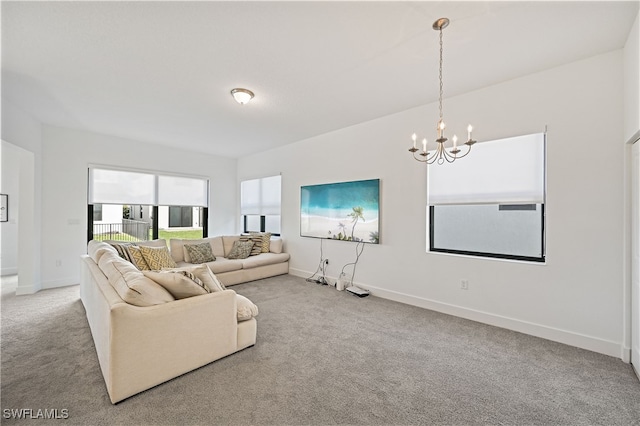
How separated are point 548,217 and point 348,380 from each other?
2539 millimetres

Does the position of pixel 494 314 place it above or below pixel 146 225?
below

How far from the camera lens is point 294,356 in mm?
2297

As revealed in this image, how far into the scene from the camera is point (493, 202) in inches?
118

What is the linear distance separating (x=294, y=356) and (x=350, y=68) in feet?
9.23

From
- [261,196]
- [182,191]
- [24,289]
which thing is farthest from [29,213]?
[261,196]

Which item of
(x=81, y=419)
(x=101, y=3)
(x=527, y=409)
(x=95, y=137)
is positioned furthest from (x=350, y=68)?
(x=95, y=137)

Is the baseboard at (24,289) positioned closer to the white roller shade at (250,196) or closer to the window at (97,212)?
the window at (97,212)

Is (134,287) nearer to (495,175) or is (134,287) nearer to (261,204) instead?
(495,175)

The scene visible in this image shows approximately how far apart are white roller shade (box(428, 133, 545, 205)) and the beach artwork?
35.7 inches

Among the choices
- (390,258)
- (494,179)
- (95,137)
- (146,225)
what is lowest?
(390,258)

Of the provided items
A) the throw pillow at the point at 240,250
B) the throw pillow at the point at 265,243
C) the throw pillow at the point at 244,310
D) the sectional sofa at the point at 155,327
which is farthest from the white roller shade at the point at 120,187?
the throw pillow at the point at 244,310

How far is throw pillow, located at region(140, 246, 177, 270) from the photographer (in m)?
3.76

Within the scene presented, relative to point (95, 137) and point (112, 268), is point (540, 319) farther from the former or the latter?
point (95, 137)

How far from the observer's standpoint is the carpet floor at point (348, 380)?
1640 millimetres
